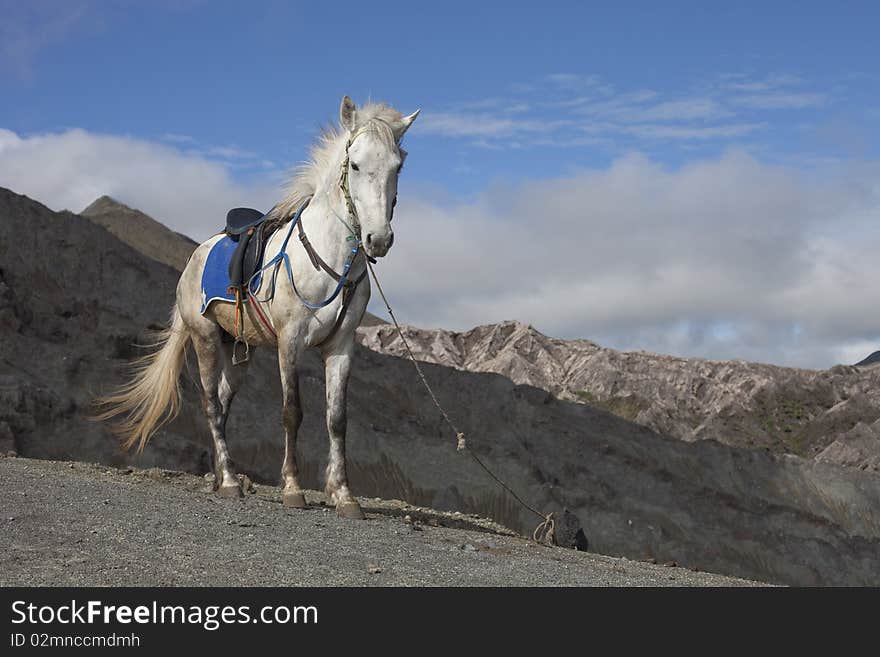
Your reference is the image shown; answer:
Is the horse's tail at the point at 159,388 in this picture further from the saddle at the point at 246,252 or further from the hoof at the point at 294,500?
the hoof at the point at 294,500

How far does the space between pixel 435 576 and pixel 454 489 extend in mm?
25771

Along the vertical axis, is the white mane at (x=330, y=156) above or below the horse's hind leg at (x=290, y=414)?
above

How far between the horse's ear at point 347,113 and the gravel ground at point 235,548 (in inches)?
154

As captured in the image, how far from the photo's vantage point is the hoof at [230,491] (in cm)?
1151

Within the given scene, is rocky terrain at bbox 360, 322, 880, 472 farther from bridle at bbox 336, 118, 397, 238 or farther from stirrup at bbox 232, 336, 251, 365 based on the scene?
bridle at bbox 336, 118, 397, 238

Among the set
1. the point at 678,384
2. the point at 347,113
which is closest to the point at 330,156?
the point at 347,113

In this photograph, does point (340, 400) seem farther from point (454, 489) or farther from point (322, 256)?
point (454, 489)

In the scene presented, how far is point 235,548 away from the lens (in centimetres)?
809

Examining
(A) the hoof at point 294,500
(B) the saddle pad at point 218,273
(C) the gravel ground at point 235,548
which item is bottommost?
(C) the gravel ground at point 235,548

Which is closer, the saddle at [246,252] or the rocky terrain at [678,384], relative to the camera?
the saddle at [246,252]

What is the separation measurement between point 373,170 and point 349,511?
3.45 m

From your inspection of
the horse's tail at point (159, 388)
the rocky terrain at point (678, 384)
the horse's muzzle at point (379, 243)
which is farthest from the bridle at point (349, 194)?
the rocky terrain at point (678, 384)

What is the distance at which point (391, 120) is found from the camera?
404 inches
